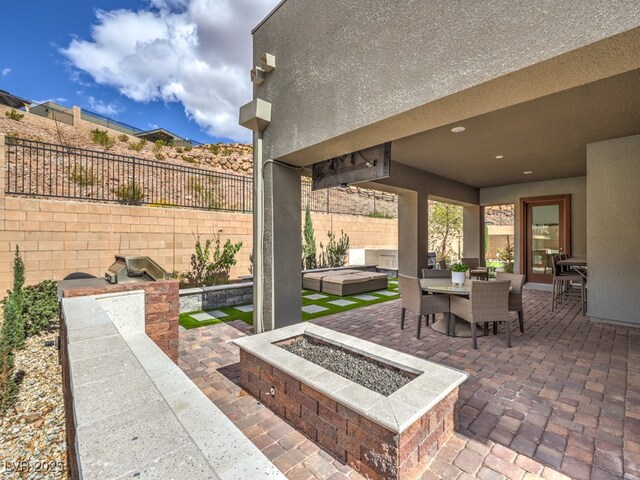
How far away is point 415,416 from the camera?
5.70 feet

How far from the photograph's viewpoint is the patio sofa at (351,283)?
7523 mm

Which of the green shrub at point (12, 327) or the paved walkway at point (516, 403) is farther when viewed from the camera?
the green shrub at point (12, 327)

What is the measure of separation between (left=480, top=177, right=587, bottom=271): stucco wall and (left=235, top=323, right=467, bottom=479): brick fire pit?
8.35m

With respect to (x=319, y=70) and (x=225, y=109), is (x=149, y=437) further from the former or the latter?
(x=225, y=109)

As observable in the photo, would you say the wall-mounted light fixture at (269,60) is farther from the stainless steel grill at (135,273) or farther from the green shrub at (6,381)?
the green shrub at (6,381)

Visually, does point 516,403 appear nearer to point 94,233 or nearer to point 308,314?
point 308,314

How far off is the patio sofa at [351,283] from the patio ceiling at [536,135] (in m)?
3.07

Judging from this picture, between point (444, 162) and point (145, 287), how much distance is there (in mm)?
6177

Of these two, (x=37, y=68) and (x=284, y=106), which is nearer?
(x=284, y=106)

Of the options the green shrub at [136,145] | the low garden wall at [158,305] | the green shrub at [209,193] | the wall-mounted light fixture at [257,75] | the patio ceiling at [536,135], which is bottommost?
the low garden wall at [158,305]

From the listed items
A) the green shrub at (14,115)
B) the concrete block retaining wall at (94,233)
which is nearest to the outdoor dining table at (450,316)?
the concrete block retaining wall at (94,233)

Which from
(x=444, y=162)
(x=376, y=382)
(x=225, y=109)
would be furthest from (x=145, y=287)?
(x=225, y=109)

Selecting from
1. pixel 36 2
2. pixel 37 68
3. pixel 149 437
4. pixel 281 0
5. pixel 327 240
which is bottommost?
pixel 149 437

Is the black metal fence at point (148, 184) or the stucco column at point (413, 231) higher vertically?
the black metal fence at point (148, 184)
